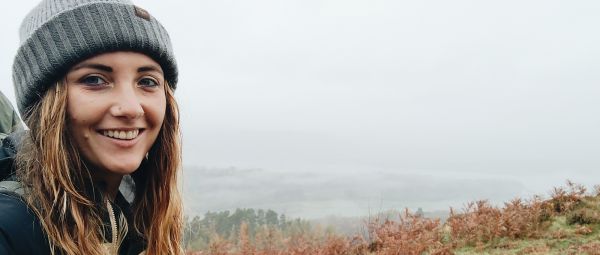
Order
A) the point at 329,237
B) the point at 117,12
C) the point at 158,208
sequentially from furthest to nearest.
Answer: the point at 329,237, the point at 158,208, the point at 117,12

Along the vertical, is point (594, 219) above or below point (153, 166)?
below

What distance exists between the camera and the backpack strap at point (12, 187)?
1.71m

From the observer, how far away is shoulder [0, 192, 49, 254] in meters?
1.57

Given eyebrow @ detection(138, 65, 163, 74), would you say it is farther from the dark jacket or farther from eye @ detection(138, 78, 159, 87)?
the dark jacket

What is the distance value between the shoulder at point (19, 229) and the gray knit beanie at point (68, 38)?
526 mm

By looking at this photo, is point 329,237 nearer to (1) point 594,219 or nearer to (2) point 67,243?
(1) point 594,219

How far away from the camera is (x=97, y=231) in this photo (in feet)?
6.60

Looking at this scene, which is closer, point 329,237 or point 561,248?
point 561,248

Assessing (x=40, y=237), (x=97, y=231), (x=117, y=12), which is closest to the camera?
(x=40, y=237)

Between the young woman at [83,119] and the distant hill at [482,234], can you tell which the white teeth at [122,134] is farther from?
the distant hill at [482,234]

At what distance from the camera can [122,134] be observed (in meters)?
1.98

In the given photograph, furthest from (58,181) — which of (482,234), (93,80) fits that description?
(482,234)

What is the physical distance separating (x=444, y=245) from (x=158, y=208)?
13.5 feet

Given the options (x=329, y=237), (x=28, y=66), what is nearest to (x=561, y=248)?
(x=329, y=237)
